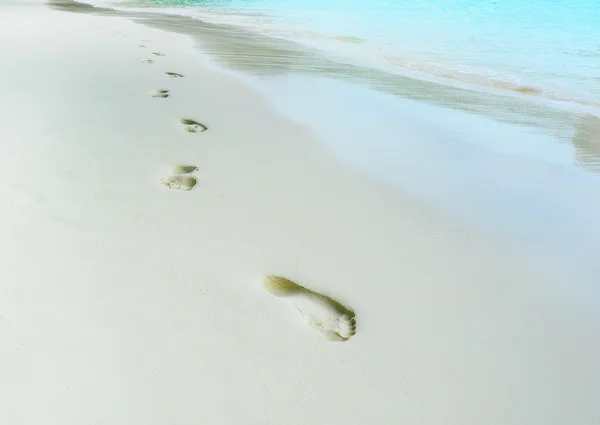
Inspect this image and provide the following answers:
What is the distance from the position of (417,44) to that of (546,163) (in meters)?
6.00

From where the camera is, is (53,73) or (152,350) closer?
(152,350)

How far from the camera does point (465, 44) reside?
8492 mm

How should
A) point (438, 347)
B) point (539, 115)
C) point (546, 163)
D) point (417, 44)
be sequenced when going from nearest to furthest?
point (438, 347) → point (546, 163) → point (539, 115) → point (417, 44)

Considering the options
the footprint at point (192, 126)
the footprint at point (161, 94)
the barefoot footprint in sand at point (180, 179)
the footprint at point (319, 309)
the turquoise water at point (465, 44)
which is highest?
the turquoise water at point (465, 44)

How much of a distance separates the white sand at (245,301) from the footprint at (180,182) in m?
0.04

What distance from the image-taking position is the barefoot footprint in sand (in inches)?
87.9

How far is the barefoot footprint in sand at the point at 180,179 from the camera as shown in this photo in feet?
7.32

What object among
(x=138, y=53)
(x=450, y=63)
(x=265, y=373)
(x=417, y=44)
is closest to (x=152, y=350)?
(x=265, y=373)

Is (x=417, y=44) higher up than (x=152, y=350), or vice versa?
(x=417, y=44)

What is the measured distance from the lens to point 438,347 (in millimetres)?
1412

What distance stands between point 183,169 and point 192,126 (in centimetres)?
72

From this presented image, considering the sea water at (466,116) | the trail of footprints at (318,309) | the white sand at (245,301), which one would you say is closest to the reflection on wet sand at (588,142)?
the sea water at (466,116)

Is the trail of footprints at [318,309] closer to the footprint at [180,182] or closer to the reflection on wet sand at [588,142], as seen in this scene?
the footprint at [180,182]

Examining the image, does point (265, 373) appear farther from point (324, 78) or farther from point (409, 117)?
point (324, 78)
